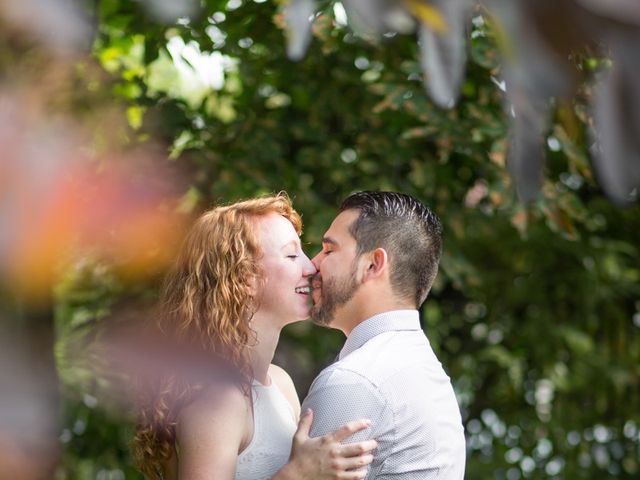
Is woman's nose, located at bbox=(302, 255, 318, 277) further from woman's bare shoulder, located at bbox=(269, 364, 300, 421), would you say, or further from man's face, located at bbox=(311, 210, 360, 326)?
woman's bare shoulder, located at bbox=(269, 364, 300, 421)

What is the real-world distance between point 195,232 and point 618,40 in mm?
1828

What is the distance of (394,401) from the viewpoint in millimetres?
2078

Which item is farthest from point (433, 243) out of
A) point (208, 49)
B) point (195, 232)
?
point (208, 49)

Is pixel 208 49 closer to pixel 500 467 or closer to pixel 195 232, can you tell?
pixel 195 232

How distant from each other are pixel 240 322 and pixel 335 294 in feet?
0.67

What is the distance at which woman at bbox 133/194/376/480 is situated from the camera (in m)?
2.03

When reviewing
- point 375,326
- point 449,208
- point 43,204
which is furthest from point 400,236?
point 449,208

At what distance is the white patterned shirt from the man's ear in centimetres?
8

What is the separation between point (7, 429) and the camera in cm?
49

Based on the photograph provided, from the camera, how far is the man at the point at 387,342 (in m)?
2.05

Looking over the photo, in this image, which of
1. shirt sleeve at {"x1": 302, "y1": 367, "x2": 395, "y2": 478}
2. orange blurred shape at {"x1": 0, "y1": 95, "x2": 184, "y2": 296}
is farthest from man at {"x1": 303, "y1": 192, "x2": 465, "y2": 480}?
orange blurred shape at {"x1": 0, "y1": 95, "x2": 184, "y2": 296}

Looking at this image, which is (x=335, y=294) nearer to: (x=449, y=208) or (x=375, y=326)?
(x=375, y=326)

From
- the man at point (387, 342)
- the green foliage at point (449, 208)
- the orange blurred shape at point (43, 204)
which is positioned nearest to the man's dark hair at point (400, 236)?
the man at point (387, 342)

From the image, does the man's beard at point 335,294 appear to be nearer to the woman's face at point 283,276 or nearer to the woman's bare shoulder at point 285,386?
the woman's face at point 283,276
